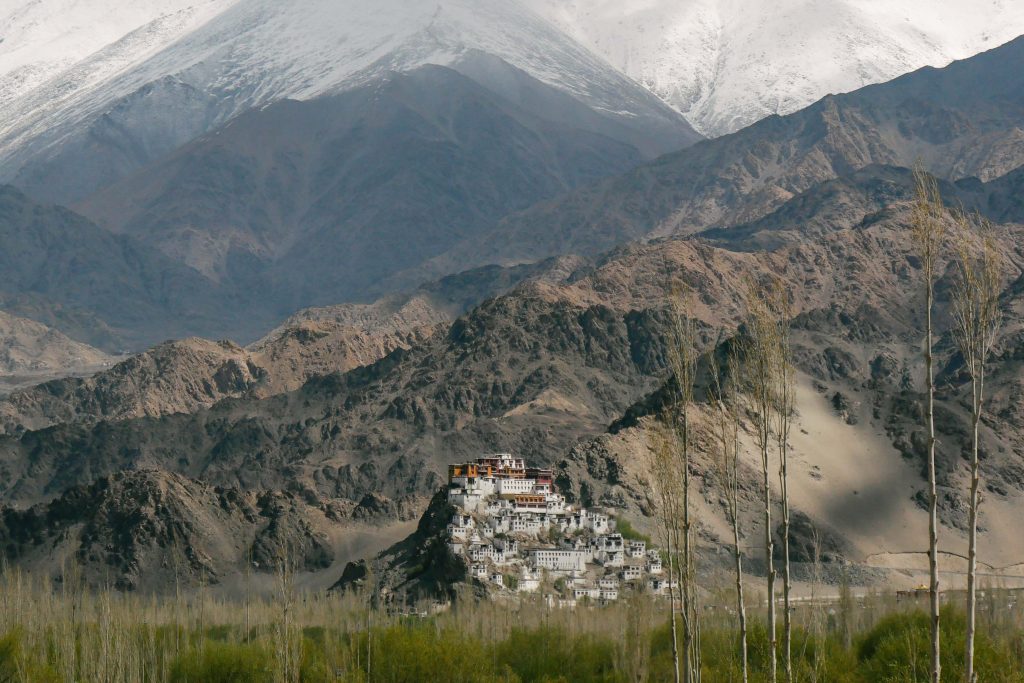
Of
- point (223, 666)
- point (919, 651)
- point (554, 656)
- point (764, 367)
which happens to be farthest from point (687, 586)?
point (223, 666)

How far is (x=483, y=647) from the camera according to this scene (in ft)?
454

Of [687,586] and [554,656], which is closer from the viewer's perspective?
[687,586]

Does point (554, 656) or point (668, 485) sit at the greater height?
point (668, 485)

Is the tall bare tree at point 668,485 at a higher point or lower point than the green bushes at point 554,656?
higher

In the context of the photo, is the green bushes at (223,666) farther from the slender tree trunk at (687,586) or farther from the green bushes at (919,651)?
the slender tree trunk at (687,586)

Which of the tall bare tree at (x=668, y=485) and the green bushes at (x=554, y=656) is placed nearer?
the tall bare tree at (x=668, y=485)

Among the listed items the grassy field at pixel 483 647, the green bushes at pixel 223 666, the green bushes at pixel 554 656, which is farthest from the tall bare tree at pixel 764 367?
the green bushes at pixel 223 666

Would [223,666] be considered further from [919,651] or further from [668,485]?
[668,485]

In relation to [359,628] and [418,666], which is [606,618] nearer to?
[359,628]

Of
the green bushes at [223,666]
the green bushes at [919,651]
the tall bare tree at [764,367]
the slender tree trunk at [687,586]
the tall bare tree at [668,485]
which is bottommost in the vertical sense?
the green bushes at [223,666]

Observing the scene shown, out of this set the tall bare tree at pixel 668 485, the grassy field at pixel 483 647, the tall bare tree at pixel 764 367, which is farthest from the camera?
the grassy field at pixel 483 647

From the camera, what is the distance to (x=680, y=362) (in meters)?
73.5

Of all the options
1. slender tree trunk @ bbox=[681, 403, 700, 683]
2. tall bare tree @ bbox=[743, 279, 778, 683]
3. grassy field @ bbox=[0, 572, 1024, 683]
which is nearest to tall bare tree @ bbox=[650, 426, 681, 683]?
slender tree trunk @ bbox=[681, 403, 700, 683]

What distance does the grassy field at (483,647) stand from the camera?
110294mm
